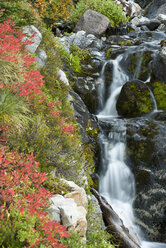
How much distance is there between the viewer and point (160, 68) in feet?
38.7

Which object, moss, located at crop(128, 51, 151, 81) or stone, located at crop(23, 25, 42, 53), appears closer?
stone, located at crop(23, 25, 42, 53)

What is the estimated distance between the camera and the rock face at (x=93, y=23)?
64.4ft

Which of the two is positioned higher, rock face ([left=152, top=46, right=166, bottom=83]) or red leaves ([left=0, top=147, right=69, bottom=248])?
red leaves ([left=0, top=147, right=69, bottom=248])

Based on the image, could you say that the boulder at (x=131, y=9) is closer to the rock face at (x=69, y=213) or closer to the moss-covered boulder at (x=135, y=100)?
the moss-covered boulder at (x=135, y=100)

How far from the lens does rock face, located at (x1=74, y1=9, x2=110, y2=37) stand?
19625 mm

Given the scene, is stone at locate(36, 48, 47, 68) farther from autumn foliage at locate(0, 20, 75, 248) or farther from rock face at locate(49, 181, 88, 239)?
Answer: rock face at locate(49, 181, 88, 239)

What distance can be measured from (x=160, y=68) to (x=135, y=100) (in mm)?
2767

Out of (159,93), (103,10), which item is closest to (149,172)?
(159,93)

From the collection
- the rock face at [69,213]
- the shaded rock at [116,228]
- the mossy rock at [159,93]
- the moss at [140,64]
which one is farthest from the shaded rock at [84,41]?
the rock face at [69,213]

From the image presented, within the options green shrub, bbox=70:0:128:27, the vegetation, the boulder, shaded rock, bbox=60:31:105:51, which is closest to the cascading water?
the vegetation

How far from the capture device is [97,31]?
19.6 metres

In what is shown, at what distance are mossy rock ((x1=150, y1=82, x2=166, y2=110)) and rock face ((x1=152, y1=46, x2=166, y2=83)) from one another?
0.41 meters

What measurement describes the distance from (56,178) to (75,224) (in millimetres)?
1140

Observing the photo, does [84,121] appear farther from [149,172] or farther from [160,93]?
[160,93]
